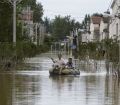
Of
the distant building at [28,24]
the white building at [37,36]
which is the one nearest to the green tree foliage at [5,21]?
the distant building at [28,24]

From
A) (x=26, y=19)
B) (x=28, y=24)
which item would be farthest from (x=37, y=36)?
(x=26, y=19)

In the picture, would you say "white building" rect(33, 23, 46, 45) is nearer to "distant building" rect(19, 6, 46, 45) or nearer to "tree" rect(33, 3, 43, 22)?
"distant building" rect(19, 6, 46, 45)

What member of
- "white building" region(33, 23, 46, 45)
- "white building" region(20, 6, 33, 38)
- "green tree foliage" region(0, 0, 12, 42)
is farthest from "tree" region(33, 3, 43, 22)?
"green tree foliage" region(0, 0, 12, 42)

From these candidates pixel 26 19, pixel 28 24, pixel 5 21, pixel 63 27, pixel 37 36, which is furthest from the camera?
pixel 63 27

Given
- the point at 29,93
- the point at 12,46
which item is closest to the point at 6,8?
the point at 12,46

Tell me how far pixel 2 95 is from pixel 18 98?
4.30 feet

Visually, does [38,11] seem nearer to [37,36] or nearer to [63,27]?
[37,36]

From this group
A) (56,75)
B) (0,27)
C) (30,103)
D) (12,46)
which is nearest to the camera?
(30,103)

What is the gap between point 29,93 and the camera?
886 inches

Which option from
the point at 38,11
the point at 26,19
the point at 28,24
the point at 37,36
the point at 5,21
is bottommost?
the point at 37,36

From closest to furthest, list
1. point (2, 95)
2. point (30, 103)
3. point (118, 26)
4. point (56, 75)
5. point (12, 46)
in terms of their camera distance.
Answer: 1. point (30, 103)
2. point (2, 95)
3. point (56, 75)
4. point (12, 46)
5. point (118, 26)

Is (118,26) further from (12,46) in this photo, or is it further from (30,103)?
(30,103)

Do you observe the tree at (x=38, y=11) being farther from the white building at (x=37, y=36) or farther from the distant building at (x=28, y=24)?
the distant building at (x=28, y=24)

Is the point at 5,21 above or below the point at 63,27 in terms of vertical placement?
below
